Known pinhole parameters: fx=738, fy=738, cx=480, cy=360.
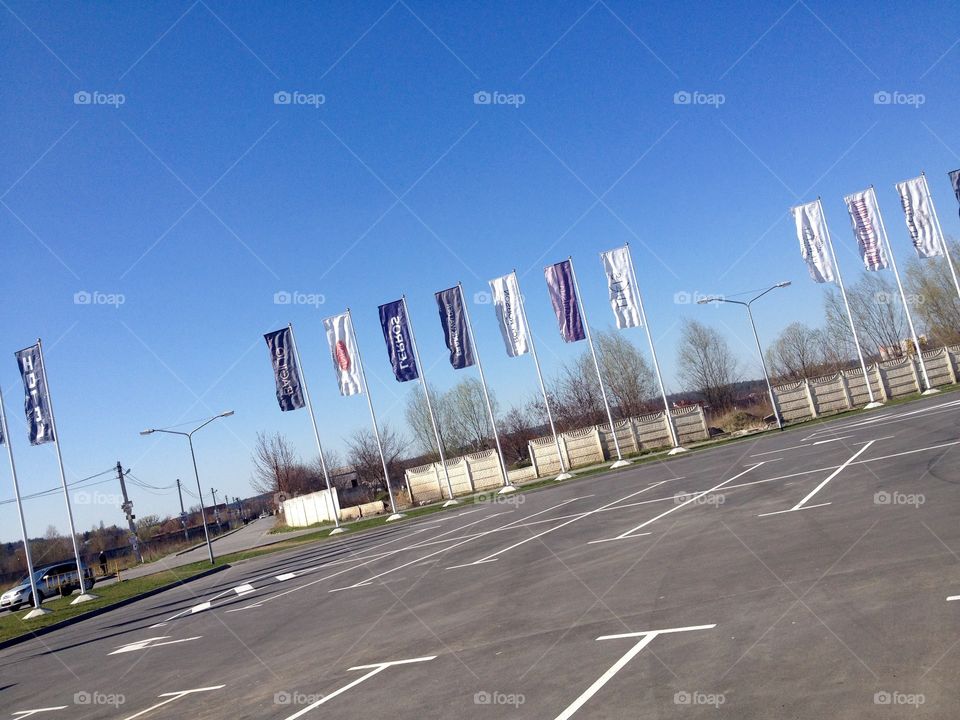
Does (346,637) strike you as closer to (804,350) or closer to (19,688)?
(19,688)

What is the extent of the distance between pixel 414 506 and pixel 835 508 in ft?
138

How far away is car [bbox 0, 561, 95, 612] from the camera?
3666 centimetres

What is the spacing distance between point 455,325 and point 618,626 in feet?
104

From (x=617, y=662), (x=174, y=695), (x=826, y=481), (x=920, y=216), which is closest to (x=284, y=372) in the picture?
(x=826, y=481)

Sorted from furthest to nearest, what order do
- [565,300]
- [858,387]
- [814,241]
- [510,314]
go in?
[858,387]
[814,241]
[510,314]
[565,300]

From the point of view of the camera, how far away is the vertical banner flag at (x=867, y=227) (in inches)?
1569

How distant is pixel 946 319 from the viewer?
222 ft

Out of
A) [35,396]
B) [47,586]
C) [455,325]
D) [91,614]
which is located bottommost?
[91,614]

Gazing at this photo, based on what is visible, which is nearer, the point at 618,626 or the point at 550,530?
the point at 618,626

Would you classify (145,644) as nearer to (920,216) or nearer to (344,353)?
(344,353)

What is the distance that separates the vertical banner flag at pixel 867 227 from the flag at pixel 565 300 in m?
16.0

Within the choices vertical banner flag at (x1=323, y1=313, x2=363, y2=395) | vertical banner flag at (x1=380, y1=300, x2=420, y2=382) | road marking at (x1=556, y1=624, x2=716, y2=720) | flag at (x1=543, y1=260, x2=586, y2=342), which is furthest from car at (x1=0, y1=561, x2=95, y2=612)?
road marking at (x1=556, y1=624, x2=716, y2=720)

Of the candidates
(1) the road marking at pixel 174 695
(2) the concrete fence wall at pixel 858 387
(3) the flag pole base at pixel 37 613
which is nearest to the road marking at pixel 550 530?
(1) the road marking at pixel 174 695

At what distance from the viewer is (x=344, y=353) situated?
3975 cm
